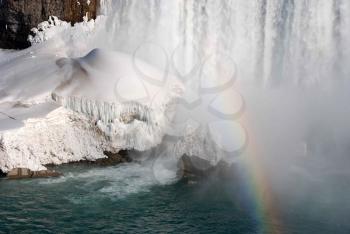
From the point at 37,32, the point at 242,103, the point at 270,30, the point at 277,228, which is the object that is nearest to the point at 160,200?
the point at 277,228

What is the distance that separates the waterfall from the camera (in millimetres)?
23328

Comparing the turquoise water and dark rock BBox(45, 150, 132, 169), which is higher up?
dark rock BBox(45, 150, 132, 169)

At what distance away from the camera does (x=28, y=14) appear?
2945cm

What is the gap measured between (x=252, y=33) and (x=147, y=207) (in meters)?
11.8

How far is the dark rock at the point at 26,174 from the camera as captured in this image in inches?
748

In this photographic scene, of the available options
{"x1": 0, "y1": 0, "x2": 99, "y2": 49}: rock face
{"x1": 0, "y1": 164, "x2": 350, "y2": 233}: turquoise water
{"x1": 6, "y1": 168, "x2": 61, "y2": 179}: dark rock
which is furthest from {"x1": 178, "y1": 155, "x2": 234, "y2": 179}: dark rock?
{"x1": 0, "y1": 0, "x2": 99, "y2": 49}: rock face

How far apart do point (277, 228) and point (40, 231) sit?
699 centimetres

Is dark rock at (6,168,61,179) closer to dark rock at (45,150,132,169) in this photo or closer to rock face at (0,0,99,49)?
dark rock at (45,150,132,169)

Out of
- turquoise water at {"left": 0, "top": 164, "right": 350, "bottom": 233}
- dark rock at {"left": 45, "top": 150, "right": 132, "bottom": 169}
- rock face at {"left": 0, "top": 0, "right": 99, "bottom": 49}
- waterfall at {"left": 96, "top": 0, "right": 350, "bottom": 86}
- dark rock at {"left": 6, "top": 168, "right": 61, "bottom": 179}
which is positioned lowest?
turquoise water at {"left": 0, "top": 164, "right": 350, "bottom": 233}

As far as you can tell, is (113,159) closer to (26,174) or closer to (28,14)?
(26,174)

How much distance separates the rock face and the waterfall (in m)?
1.35

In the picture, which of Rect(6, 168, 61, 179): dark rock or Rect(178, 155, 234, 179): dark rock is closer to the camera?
Rect(6, 168, 61, 179): dark rock

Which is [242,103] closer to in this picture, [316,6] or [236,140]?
[236,140]

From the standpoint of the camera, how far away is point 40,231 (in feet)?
49.5
